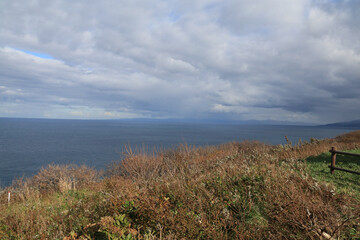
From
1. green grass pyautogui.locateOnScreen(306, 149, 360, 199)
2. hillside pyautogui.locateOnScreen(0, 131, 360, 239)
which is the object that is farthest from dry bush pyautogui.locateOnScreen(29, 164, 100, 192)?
green grass pyautogui.locateOnScreen(306, 149, 360, 199)

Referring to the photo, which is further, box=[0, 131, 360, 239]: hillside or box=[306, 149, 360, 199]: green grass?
box=[306, 149, 360, 199]: green grass

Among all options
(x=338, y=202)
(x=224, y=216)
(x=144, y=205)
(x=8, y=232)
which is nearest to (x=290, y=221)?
(x=224, y=216)

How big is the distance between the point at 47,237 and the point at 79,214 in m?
1.80

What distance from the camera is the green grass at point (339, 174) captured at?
926cm

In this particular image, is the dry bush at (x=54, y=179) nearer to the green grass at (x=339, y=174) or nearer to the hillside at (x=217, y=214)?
the hillside at (x=217, y=214)

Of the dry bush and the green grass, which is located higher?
the green grass

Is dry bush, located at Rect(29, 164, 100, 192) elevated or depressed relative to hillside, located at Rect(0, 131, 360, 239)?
depressed

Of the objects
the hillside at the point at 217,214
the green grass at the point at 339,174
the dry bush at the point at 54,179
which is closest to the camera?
the hillside at the point at 217,214

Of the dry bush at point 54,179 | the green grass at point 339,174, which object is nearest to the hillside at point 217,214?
the green grass at point 339,174

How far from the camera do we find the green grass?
926 centimetres

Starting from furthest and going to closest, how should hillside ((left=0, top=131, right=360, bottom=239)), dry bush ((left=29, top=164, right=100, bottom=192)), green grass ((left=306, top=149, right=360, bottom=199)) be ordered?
dry bush ((left=29, top=164, right=100, bottom=192))
green grass ((left=306, top=149, right=360, bottom=199))
hillside ((left=0, top=131, right=360, bottom=239))

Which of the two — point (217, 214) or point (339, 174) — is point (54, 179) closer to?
point (217, 214)

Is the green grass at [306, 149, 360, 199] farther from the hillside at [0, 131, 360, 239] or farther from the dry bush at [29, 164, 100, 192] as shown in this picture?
the dry bush at [29, 164, 100, 192]

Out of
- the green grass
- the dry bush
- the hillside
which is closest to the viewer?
the hillside
